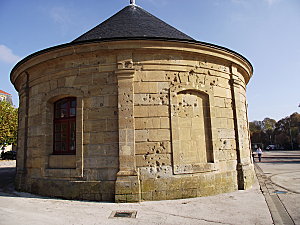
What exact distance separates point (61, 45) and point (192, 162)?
5314 millimetres

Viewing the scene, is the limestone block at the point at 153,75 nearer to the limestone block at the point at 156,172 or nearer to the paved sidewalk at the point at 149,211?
the limestone block at the point at 156,172

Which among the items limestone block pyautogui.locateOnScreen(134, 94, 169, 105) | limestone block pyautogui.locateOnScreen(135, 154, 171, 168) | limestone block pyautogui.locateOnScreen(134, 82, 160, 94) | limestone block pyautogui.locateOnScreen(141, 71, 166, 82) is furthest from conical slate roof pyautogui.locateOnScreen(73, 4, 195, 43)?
limestone block pyautogui.locateOnScreen(135, 154, 171, 168)

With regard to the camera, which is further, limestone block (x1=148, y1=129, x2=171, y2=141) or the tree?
the tree

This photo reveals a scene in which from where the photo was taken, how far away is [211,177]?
6844 millimetres

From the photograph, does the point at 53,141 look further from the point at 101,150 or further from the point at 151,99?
the point at 151,99

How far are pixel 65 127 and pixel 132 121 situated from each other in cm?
240

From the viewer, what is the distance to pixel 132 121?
6.41 m

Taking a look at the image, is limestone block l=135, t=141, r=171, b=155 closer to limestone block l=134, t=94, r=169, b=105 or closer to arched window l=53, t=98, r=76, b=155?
limestone block l=134, t=94, r=169, b=105

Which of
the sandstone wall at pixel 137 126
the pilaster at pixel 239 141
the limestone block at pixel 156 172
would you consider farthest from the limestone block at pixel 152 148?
the pilaster at pixel 239 141

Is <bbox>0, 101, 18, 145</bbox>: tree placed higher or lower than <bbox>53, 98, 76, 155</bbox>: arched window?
higher

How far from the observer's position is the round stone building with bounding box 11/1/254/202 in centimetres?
634

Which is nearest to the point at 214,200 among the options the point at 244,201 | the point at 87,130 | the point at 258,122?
the point at 244,201

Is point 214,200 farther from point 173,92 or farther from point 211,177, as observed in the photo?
point 173,92

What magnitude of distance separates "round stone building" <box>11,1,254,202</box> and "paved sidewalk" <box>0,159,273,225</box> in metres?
0.45
